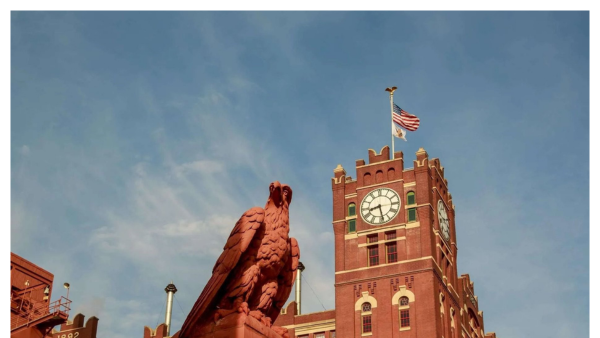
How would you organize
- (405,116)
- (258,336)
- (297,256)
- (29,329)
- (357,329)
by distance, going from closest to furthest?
(258,336)
(297,256)
(29,329)
(357,329)
(405,116)

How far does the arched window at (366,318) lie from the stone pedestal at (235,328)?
132 feet

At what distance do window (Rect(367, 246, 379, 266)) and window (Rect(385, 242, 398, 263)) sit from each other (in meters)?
0.74

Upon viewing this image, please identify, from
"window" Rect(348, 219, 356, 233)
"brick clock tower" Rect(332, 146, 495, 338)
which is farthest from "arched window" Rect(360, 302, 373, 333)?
"window" Rect(348, 219, 356, 233)

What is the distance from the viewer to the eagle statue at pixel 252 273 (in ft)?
54.4

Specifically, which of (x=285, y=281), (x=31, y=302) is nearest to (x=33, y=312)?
(x=31, y=302)

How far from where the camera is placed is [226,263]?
16641 millimetres

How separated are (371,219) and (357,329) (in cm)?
785

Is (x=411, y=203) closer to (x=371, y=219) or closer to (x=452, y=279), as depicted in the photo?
(x=371, y=219)

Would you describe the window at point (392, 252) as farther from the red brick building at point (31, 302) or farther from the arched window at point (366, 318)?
the red brick building at point (31, 302)

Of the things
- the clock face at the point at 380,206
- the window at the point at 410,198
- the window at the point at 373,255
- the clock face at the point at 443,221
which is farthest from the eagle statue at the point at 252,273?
the clock face at the point at 443,221

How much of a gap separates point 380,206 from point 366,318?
8034mm

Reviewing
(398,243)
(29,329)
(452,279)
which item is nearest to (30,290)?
(29,329)

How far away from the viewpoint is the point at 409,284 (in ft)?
185

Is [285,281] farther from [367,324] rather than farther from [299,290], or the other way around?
[299,290]
